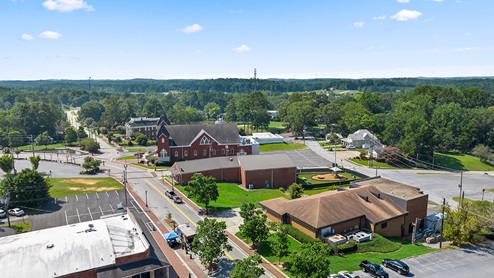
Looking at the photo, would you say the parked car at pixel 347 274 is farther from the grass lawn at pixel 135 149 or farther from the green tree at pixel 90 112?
the green tree at pixel 90 112

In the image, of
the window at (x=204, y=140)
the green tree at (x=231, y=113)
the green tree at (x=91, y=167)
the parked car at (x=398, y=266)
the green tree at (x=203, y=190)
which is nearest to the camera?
the parked car at (x=398, y=266)

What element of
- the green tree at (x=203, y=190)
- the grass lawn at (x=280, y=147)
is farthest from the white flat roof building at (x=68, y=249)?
the grass lawn at (x=280, y=147)

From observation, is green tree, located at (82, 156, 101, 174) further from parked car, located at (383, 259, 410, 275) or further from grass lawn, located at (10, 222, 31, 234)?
parked car, located at (383, 259, 410, 275)

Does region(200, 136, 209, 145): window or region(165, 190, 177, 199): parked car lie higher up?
region(200, 136, 209, 145): window

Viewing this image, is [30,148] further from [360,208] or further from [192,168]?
[360,208]

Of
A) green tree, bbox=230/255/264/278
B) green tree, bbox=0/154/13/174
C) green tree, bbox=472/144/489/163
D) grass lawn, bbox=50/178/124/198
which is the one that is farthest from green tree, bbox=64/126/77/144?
green tree, bbox=472/144/489/163

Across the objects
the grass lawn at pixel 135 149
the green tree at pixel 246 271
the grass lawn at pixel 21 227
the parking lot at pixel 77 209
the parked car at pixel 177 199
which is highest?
the green tree at pixel 246 271
